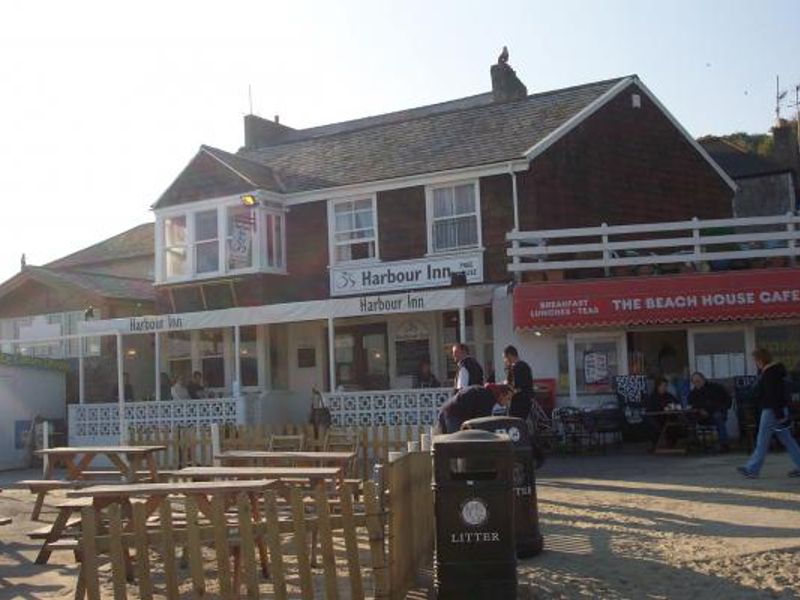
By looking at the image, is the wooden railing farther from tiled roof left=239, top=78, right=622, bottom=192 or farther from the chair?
tiled roof left=239, top=78, right=622, bottom=192

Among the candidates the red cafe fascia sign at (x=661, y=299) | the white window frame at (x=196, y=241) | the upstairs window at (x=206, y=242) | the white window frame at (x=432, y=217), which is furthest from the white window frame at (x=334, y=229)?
the red cafe fascia sign at (x=661, y=299)

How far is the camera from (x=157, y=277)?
24094mm

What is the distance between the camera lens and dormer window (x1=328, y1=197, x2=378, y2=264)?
22.2 m

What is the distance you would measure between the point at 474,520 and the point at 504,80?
2079 centimetres

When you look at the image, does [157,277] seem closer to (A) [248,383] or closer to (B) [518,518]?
(A) [248,383]

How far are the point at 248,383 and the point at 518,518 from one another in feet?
53.0

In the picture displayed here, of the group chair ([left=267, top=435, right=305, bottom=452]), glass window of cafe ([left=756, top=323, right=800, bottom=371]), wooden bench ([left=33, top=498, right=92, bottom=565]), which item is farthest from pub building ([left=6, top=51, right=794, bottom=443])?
wooden bench ([left=33, top=498, right=92, bottom=565])

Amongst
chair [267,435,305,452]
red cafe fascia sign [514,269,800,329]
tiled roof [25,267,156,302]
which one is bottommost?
chair [267,435,305,452]

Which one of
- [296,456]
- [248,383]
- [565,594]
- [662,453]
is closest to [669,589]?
[565,594]

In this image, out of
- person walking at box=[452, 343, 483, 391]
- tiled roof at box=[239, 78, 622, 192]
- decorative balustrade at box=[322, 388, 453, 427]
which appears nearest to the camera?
person walking at box=[452, 343, 483, 391]

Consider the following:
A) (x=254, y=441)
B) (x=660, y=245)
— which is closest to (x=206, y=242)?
(x=254, y=441)

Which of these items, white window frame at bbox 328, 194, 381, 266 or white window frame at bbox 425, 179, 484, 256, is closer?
white window frame at bbox 425, 179, 484, 256

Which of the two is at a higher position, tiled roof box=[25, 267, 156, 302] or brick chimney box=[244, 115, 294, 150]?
brick chimney box=[244, 115, 294, 150]

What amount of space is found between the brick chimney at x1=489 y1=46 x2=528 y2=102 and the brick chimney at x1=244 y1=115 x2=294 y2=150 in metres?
8.18
